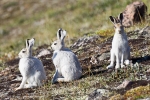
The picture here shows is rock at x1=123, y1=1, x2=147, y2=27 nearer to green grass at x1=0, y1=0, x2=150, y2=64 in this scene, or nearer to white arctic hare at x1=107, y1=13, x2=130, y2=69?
green grass at x1=0, y1=0, x2=150, y2=64

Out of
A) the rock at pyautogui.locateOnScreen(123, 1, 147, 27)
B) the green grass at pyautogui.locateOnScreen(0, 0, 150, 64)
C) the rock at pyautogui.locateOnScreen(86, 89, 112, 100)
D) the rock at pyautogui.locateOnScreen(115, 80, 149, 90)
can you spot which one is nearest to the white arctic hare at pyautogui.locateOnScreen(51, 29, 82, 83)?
the rock at pyautogui.locateOnScreen(86, 89, 112, 100)

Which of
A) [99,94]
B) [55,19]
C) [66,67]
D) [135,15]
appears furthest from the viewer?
[55,19]

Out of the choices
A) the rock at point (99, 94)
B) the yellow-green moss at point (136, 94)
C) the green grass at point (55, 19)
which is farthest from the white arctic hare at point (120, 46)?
the green grass at point (55, 19)

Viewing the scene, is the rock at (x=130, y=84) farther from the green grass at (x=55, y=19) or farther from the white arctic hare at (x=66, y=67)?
the green grass at (x=55, y=19)

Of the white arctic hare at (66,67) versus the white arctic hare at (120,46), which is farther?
the white arctic hare at (120,46)

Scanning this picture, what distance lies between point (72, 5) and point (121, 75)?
85.2ft

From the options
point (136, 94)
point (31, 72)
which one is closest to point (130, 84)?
point (136, 94)

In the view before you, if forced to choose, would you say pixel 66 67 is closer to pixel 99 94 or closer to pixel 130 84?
pixel 99 94

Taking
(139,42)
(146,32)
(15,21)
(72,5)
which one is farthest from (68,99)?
(15,21)

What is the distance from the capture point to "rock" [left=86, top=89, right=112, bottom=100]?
1141 cm

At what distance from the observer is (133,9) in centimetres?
2067

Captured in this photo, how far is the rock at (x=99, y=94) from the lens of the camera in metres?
11.4

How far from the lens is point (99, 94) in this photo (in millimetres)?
11602

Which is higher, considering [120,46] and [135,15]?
[135,15]
